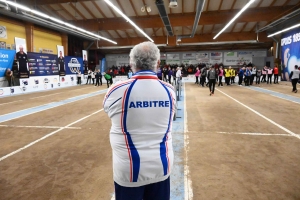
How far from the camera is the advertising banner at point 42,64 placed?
1735cm

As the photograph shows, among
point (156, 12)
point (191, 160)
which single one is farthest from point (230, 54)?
point (191, 160)

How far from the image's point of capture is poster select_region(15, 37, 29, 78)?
15.8m

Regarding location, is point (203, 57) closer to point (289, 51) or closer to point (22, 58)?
point (289, 51)

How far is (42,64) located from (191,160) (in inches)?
724

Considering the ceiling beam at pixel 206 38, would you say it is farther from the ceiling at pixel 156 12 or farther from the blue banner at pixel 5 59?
the blue banner at pixel 5 59

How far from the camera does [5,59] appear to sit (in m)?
14.8

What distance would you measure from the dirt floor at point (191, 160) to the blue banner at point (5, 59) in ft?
33.5

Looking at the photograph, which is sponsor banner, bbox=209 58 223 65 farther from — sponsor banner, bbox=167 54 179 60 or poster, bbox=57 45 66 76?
poster, bbox=57 45 66 76

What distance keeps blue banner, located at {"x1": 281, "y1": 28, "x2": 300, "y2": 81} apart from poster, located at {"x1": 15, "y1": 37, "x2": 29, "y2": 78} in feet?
78.3

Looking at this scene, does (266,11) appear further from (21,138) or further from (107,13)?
(21,138)

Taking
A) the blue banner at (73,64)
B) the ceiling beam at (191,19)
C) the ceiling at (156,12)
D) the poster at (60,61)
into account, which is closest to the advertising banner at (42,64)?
the poster at (60,61)

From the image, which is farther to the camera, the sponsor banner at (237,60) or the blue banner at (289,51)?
the sponsor banner at (237,60)

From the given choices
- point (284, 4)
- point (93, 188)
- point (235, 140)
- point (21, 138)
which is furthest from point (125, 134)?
point (284, 4)

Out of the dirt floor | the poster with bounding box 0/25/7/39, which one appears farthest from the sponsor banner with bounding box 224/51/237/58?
the poster with bounding box 0/25/7/39
